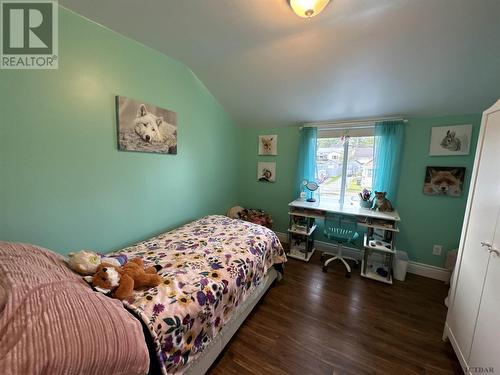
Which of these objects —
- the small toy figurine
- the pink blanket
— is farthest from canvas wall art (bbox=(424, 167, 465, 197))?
the pink blanket

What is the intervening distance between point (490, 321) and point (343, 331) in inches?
37.3

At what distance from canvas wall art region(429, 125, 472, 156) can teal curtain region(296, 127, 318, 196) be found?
1.40 metres

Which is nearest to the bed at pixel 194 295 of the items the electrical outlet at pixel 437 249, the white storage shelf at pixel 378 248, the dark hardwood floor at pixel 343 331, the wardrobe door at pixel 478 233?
the dark hardwood floor at pixel 343 331

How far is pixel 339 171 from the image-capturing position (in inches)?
121

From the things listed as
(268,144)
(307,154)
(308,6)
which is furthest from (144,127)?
(307,154)

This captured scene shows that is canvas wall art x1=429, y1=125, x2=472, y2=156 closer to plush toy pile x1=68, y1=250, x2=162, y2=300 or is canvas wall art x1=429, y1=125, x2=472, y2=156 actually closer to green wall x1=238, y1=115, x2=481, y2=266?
green wall x1=238, y1=115, x2=481, y2=266

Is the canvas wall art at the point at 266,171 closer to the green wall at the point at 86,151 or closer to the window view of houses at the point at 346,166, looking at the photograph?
the window view of houses at the point at 346,166

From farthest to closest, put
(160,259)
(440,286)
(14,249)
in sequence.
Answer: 1. (440,286)
2. (160,259)
3. (14,249)

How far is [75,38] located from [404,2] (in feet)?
7.98

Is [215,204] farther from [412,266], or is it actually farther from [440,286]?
[440,286]

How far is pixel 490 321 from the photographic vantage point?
116 cm

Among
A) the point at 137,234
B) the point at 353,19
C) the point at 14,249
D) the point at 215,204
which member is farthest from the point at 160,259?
the point at 353,19

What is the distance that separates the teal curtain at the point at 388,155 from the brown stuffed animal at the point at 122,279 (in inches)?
112

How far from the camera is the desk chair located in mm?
2568
